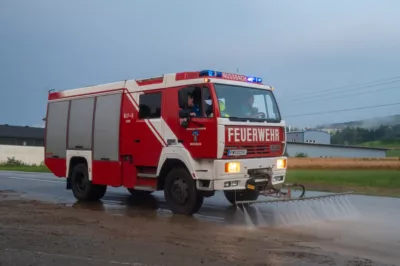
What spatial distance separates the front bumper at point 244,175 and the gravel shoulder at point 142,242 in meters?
0.83

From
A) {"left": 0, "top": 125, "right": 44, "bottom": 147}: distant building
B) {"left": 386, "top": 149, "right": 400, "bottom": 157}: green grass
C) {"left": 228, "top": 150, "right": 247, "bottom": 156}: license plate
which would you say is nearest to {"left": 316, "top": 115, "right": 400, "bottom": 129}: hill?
{"left": 386, "top": 149, "right": 400, "bottom": 157}: green grass

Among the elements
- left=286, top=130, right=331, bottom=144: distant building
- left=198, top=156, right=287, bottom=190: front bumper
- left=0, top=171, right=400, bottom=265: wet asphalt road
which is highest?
left=286, top=130, right=331, bottom=144: distant building

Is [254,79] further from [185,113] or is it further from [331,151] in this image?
[331,151]

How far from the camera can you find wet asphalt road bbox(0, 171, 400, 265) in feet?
24.6

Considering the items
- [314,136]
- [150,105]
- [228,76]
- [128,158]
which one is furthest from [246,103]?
[314,136]

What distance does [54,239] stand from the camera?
7668 millimetres

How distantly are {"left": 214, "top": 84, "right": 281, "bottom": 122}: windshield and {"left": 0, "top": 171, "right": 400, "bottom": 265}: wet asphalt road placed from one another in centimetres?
204

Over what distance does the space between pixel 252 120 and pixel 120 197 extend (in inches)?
233

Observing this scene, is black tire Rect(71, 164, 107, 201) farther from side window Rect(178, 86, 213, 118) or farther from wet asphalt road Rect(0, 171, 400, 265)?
side window Rect(178, 86, 213, 118)

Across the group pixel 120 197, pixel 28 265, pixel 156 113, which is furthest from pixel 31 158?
pixel 28 265

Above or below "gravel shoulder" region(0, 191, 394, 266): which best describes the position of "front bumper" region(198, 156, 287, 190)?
above

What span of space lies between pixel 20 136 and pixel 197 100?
65.4 metres

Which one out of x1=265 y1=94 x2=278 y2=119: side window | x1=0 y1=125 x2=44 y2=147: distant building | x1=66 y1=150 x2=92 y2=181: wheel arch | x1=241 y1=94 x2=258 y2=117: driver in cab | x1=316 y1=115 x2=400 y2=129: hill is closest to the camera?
x1=241 y1=94 x2=258 y2=117: driver in cab

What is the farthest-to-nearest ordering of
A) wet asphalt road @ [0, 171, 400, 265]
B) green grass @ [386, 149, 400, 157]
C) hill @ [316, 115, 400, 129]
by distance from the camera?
green grass @ [386, 149, 400, 157] → hill @ [316, 115, 400, 129] → wet asphalt road @ [0, 171, 400, 265]
